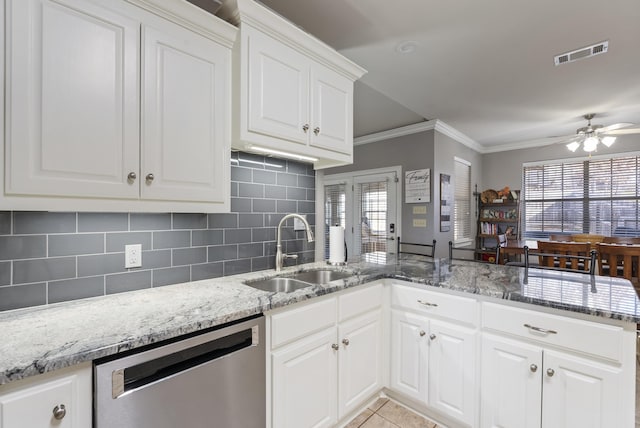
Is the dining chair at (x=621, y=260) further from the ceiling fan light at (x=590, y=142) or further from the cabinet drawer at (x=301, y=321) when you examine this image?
the cabinet drawer at (x=301, y=321)

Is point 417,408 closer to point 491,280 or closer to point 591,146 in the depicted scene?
point 491,280

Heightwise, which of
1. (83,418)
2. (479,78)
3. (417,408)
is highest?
(479,78)

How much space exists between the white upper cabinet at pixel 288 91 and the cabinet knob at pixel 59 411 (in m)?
1.20

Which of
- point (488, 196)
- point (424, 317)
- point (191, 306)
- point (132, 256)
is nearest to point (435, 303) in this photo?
point (424, 317)

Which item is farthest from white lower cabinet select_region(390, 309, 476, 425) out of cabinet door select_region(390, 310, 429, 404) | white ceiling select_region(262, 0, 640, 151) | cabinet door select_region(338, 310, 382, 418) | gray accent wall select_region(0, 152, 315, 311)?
white ceiling select_region(262, 0, 640, 151)

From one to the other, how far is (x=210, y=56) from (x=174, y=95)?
0.29 meters

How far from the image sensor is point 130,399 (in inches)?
37.1

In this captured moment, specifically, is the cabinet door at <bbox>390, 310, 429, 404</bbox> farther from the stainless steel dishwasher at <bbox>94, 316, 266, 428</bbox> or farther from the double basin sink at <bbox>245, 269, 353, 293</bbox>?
the stainless steel dishwasher at <bbox>94, 316, 266, 428</bbox>

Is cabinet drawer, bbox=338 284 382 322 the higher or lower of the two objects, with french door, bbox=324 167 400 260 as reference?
lower

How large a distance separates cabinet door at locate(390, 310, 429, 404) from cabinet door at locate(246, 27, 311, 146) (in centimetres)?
131

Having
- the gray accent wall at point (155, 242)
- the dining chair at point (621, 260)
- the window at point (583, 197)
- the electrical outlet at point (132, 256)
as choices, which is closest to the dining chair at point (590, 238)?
the window at point (583, 197)

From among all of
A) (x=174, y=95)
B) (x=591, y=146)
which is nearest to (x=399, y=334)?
(x=174, y=95)

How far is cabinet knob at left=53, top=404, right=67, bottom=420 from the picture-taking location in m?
0.83

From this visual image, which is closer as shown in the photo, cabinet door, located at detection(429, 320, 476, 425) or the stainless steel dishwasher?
A: the stainless steel dishwasher
